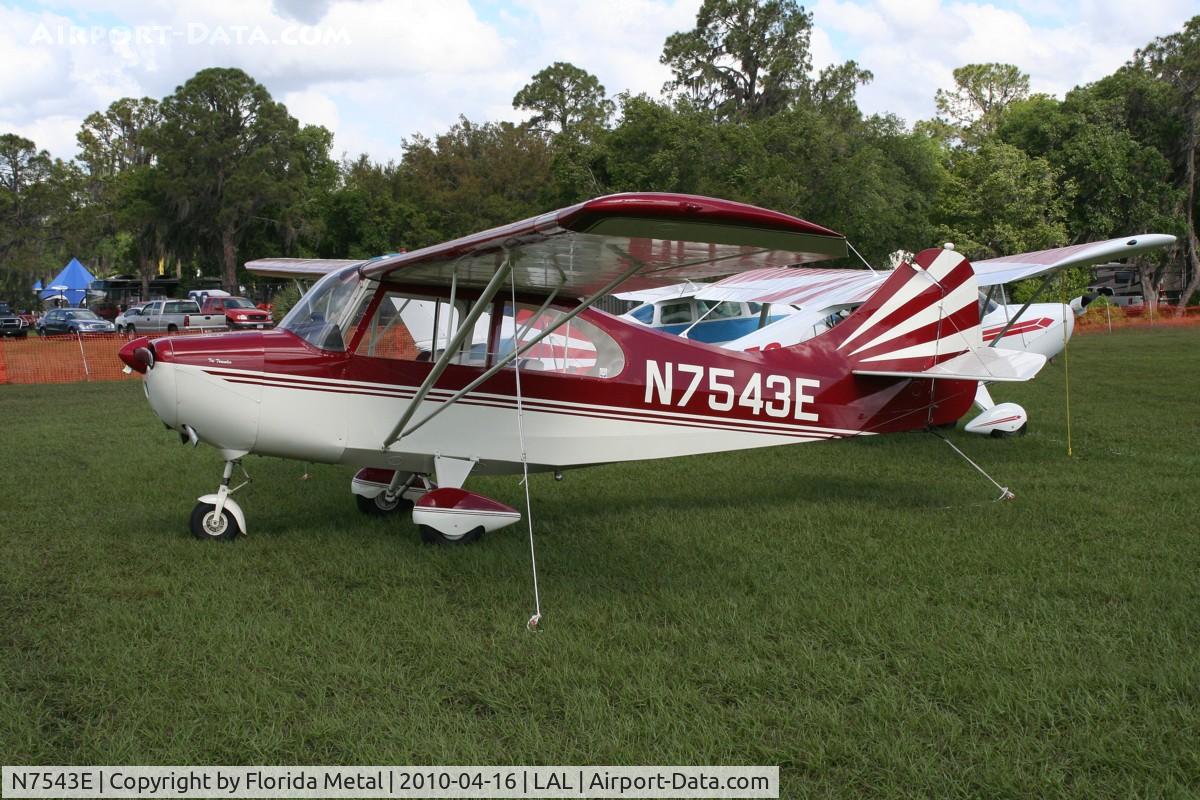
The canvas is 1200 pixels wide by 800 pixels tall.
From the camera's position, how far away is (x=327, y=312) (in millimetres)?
6855

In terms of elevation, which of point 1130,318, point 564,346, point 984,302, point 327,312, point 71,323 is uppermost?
point 327,312

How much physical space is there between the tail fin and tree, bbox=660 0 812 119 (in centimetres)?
4683

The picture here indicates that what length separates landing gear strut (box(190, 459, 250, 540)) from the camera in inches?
266

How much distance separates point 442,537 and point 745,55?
5322 centimetres

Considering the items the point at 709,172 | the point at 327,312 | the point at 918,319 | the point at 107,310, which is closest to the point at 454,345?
the point at 327,312

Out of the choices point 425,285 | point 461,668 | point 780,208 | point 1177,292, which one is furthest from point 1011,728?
point 1177,292

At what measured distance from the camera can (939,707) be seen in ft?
13.1

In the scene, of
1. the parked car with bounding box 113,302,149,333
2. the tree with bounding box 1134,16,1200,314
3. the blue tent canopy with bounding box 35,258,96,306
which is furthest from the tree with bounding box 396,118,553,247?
the tree with bounding box 1134,16,1200,314

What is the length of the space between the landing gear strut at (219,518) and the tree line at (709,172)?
30.6m

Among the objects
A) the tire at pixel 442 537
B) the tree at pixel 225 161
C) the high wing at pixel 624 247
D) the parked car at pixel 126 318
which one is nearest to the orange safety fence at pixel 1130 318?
the high wing at pixel 624 247

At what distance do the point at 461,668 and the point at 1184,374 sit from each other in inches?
753

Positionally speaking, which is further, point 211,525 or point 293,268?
point 293,268

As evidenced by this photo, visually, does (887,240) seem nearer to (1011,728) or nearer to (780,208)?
(780,208)

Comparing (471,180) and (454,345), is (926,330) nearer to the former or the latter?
(454,345)
